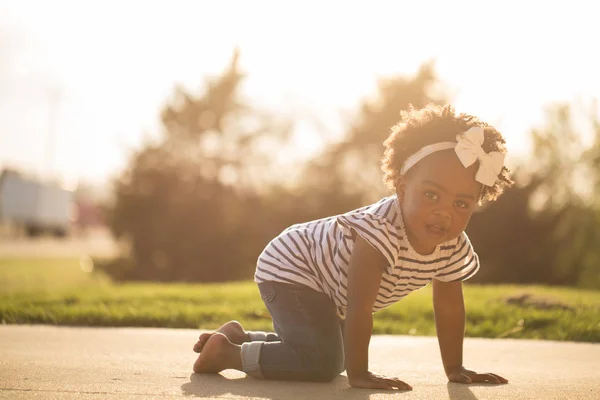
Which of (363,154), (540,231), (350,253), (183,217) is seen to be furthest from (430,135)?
(363,154)

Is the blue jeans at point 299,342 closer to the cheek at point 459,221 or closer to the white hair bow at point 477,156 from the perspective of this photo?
the cheek at point 459,221

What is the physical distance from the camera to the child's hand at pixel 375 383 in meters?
2.92

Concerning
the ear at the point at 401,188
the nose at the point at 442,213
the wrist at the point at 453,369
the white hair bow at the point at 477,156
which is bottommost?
the wrist at the point at 453,369

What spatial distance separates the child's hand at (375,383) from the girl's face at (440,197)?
0.55m

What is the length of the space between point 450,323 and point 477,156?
788 mm

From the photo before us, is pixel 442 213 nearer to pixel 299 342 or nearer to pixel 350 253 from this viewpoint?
pixel 350 253

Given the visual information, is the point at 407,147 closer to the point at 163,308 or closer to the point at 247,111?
the point at 163,308

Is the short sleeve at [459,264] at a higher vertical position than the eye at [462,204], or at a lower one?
lower

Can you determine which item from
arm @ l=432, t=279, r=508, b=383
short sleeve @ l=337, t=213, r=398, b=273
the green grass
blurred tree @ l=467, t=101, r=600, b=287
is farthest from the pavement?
blurred tree @ l=467, t=101, r=600, b=287

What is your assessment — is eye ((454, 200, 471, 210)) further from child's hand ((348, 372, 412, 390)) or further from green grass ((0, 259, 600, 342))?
green grass ((0, 259, 600, 342))

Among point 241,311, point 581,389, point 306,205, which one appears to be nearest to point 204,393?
point 581,389

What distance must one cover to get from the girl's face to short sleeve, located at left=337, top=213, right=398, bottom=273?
96 mm

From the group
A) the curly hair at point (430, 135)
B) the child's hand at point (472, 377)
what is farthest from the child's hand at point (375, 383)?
the curly hair at point (430, 135)

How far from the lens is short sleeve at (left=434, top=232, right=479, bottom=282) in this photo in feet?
10.8
